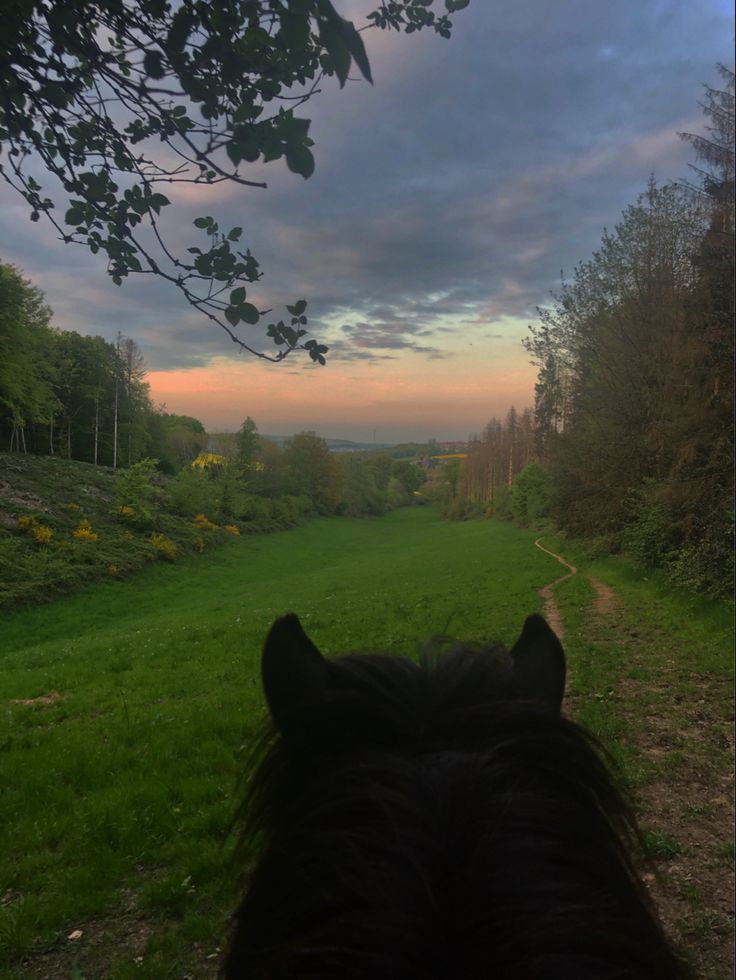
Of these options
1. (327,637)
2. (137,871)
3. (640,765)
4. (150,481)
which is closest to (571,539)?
(327,637)

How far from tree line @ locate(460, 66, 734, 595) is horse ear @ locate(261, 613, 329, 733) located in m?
11.8

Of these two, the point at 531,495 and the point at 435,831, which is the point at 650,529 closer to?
the point at 531,495

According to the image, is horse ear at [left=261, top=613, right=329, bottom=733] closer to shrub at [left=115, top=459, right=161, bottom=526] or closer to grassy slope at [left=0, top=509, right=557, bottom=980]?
grassy slope at [left=0, top=509, right=557, bottom=980]

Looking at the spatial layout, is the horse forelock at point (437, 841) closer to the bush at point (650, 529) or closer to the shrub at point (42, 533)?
the shrub at point (42, 533)

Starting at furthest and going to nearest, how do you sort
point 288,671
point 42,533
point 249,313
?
1. point 42,533
2. point 249,313
3. point 288,671

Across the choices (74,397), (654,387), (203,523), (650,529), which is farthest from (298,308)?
(654,387)

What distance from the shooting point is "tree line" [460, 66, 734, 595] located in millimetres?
11602

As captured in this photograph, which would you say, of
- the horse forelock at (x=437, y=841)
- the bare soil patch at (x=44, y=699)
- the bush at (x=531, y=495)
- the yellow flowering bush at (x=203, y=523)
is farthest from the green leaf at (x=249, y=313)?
the bush at (x=531, y=495)

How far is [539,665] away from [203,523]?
26.1 feet

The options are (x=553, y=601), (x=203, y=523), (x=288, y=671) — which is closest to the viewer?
(x=288, y=671)

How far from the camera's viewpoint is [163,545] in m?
8.48

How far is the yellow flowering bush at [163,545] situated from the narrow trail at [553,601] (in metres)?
6.11

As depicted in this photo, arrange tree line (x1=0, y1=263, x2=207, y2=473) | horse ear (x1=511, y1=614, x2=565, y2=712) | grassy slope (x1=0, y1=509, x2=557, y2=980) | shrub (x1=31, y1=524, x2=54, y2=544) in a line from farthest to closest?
1. shrub (x1=31, y1=524, x2=54, y2=544)
2. tree line (x1=0, y1=263, x2=207, y2=473)
3. grassy slope (x1=0, y1=509, x2=557, y2=980)
4. horse ear (x1=511, y1=614, x2=565, y2=712)

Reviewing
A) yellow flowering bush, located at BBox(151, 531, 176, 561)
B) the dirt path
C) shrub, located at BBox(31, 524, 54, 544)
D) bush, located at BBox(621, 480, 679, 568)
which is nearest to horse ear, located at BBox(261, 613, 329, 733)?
the dirt path
